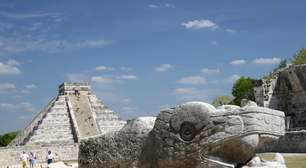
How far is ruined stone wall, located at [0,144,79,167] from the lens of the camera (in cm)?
4544

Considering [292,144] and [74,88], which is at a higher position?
[74,88]

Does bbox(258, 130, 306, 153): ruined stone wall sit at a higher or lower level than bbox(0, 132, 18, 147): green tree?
lower

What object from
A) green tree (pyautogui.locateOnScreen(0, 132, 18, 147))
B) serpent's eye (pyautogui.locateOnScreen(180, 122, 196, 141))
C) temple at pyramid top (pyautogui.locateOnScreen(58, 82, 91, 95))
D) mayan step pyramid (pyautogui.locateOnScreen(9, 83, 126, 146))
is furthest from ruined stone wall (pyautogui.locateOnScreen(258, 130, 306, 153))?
green tree (pyautogui.locateOnScreen(0, 132, 18, 147))

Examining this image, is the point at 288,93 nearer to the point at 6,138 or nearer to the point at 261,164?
the point at 261,164

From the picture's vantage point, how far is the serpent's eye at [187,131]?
5.67 meters

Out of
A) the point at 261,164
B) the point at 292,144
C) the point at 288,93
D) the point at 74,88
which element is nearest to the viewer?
the point at 261,164

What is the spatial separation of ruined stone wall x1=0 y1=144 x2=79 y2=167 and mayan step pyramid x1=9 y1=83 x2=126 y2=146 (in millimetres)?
8747

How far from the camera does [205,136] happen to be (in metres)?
5.56

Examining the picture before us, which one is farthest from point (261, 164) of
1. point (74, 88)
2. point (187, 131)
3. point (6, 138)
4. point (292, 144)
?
point (6, 138)

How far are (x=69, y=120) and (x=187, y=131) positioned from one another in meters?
58.5

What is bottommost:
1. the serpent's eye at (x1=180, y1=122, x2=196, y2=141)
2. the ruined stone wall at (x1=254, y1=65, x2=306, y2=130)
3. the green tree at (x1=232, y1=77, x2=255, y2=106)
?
the serpent's eye at (x1=180, y1=122, x2=196, y2=141)

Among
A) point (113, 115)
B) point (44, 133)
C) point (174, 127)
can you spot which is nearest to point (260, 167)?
point (174, 127)

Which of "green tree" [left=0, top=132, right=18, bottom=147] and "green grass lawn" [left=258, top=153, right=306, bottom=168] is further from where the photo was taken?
"green tree" [left=0, top=132, right=18, bottom=147]

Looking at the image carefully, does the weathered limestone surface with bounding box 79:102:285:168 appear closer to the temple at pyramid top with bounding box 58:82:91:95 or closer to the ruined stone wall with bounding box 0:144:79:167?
the ruined stone wall with bounding box 0:144:79:167
